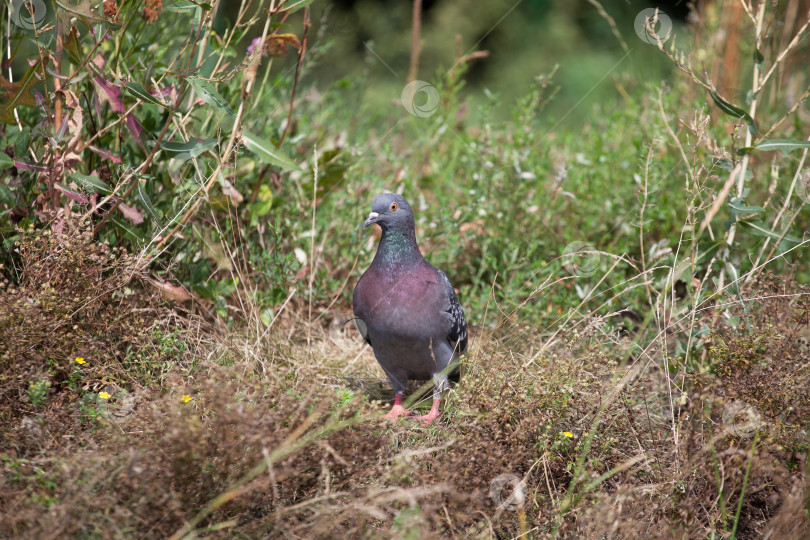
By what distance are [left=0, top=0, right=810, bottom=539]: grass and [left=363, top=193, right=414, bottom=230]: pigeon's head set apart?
0.53 metres

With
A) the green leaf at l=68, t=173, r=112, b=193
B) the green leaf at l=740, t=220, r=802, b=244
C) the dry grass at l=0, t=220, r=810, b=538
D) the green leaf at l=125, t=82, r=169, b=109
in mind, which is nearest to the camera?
the dry grass at l=0, t=220, r=810, b=538

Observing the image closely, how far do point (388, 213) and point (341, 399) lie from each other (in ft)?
2.90

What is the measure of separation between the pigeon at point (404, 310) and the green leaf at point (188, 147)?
76cm

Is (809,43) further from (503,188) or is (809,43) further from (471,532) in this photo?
(471,532)

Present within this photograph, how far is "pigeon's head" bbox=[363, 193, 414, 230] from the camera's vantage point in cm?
306

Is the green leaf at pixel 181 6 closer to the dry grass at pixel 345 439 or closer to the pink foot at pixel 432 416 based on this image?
the dry grass at pixel 345 439

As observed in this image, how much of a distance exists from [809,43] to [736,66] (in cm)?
78

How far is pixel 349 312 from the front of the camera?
3.82 metres

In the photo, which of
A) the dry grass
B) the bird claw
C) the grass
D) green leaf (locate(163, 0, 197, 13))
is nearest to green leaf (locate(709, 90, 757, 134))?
the grass

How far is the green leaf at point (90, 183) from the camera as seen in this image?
255 cm

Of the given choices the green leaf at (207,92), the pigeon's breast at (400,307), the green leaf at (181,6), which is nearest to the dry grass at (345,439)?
the pigeon's breast at (400,307)

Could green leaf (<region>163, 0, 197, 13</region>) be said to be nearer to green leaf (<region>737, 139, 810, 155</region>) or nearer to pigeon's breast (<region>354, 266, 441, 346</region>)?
pigeon's breast (<region>354, 266, 441, 346</region>)

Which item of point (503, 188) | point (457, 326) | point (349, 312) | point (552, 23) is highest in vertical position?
point (552, 23)

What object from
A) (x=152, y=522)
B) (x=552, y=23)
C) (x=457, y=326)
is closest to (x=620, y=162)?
(x=457, y=326)
